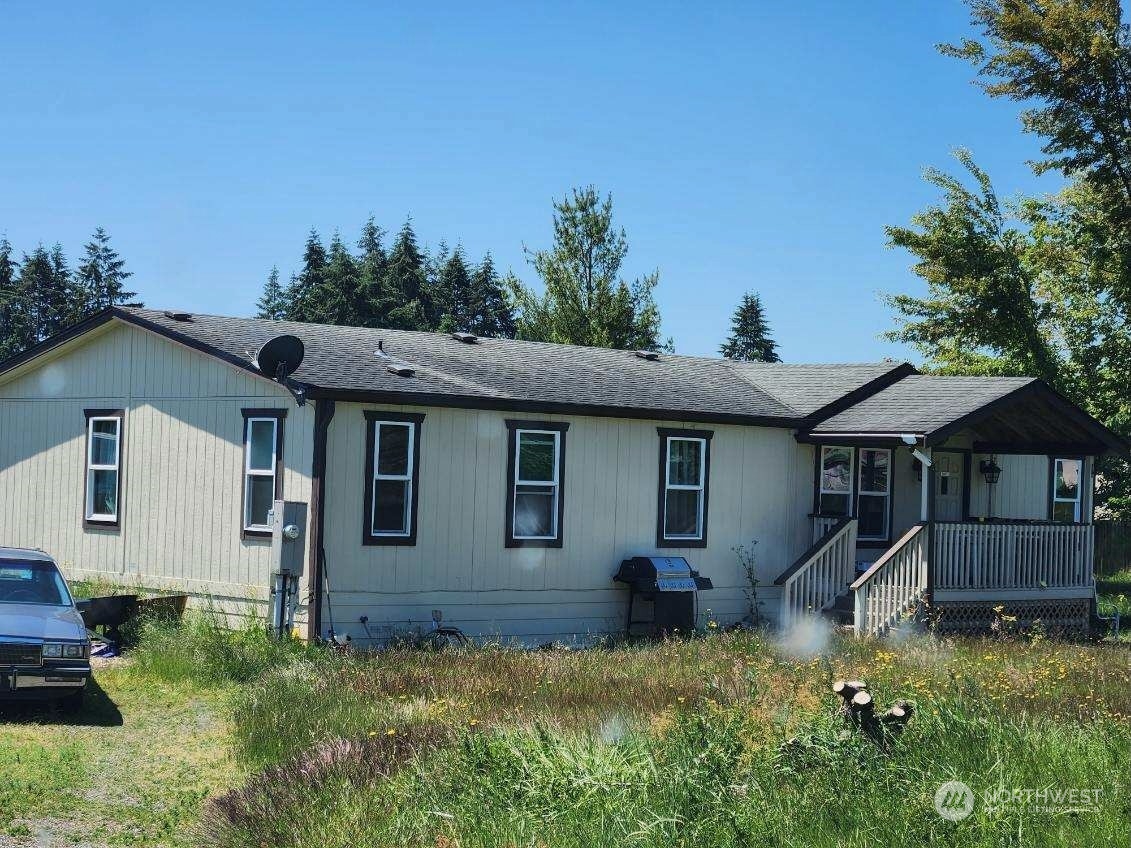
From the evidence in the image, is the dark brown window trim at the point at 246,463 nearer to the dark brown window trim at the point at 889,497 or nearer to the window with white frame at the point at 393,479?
the window with white frame at the point at 393,479

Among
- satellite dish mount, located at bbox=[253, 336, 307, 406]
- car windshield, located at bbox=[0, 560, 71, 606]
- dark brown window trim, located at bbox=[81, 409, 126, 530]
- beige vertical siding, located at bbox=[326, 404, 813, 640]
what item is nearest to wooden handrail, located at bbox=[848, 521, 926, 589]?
beige vertical siding, located at bbox=[326, 404, 813, 640]

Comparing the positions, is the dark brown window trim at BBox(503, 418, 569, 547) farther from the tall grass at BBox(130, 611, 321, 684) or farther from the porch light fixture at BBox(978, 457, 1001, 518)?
the porch light fixture at BBox(978, 457, 1001, 518)

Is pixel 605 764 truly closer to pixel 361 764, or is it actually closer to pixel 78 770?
pixel 361 764

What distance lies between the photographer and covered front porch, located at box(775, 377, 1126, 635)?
19.0 meters

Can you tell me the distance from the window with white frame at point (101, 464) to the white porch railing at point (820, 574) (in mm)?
9730

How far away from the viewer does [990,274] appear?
30.1 m

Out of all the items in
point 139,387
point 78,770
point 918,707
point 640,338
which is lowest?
point 78,770

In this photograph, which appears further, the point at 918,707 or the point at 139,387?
the point at 139,387

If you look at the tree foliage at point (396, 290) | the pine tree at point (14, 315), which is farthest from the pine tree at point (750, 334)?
the pine tree at point (14, 315)

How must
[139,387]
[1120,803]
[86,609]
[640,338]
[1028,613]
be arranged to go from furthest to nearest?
[640,338] < [1028,613] < [139,387] < [86,609] < [1120,803]

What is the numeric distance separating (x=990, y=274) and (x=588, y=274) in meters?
16.8

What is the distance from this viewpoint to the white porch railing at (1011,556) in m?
19.2

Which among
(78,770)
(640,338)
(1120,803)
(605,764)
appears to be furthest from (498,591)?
(640,338)

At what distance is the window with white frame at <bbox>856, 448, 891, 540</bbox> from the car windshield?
1261 centimetres
